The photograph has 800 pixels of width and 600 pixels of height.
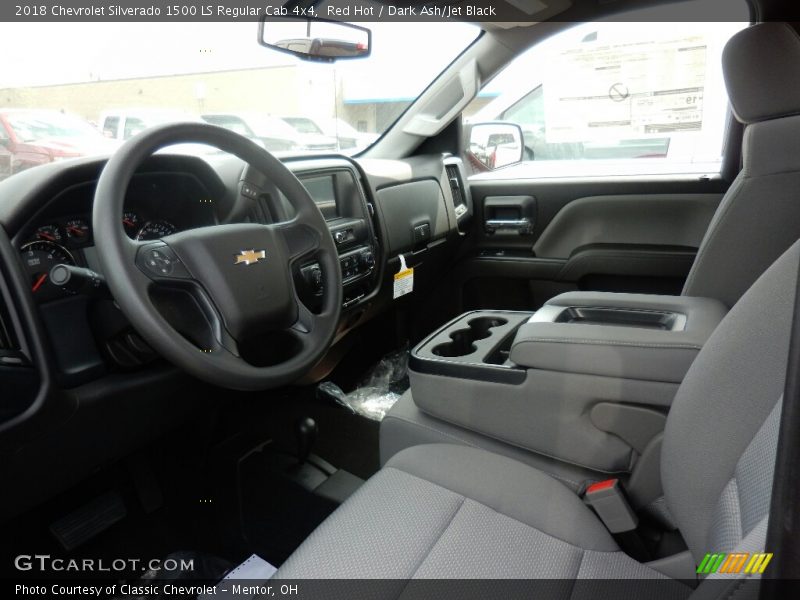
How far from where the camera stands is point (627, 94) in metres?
2.13

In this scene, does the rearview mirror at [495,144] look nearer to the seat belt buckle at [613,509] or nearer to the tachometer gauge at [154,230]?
the tachometer gauge at [154,230]

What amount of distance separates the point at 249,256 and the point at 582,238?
158 cm

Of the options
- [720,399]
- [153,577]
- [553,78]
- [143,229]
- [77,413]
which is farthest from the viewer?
[553,78]

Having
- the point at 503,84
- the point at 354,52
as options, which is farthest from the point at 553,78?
the point at 354,52

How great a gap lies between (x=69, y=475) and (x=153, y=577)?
425 millimetres

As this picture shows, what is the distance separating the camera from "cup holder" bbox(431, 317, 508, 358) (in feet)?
4.94

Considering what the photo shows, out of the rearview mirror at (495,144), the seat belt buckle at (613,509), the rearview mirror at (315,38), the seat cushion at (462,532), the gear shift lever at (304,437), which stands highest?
the rearview mirror at (315,38)

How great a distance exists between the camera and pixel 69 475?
115cm

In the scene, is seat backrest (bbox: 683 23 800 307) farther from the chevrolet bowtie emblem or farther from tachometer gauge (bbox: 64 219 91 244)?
tachometer gauge (bbox: 64 219 91 244)

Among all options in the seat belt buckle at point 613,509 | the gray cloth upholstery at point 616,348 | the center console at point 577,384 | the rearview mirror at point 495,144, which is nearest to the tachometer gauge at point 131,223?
the center console at point 577,384

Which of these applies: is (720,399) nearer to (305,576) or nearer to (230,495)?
(305,576)

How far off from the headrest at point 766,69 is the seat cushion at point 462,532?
37.3 inches

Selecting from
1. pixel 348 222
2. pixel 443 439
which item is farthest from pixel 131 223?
pixel 443 439

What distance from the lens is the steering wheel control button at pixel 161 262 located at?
1.00m
